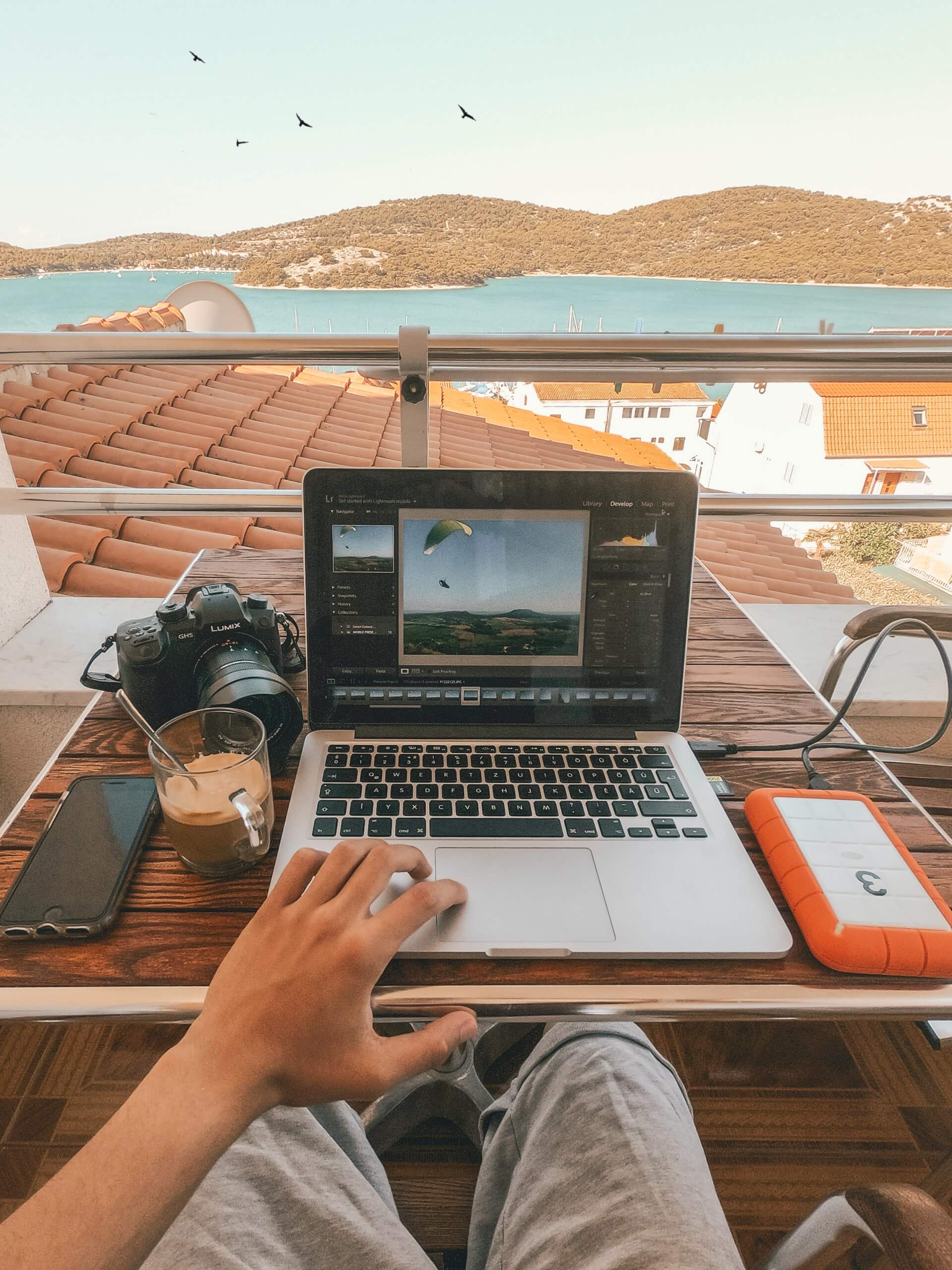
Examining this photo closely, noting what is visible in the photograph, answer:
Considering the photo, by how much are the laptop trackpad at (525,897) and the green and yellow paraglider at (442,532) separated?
0.28 meters

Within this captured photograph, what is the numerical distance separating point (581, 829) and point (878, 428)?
2043 cm

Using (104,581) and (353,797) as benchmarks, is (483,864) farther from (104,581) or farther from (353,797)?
(104,581)

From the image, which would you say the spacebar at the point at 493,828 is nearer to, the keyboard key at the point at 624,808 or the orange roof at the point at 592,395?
the keyboard key at the point at 624,808

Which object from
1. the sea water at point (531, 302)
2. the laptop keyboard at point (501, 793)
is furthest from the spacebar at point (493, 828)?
the sea water at point (531, 302)

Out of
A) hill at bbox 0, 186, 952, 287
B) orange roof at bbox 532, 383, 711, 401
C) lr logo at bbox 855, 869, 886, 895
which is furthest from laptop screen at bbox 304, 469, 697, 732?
orange roof at bbox 532, 383, 711, 401

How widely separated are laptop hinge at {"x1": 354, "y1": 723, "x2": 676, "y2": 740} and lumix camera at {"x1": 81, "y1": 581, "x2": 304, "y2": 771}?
8 cm

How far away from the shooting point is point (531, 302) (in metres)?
15.2

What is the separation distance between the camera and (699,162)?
28.3 m

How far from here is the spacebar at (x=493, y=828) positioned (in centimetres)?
55

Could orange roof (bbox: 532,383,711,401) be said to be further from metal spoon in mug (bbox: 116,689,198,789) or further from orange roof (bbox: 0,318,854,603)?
metal spoon in mug (bbox: 116,689,198,789)

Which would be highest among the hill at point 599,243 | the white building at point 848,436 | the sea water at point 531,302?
the hill at point 599,243

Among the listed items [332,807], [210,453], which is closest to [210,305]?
[210,453]

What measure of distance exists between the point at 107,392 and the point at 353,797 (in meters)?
2.53

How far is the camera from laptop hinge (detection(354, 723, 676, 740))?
664 mm
